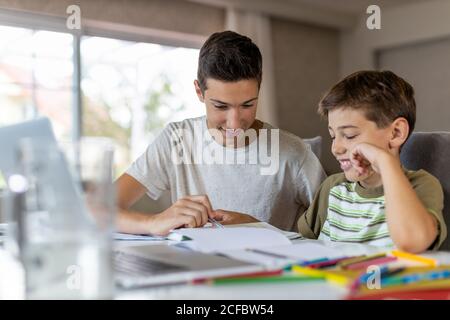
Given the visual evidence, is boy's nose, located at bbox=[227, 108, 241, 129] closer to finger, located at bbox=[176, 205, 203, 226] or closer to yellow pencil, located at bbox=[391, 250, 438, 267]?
finger, located at bbox=[176, 205, 203, 226]

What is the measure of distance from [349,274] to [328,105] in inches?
23.4

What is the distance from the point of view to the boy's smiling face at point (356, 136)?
3.84ft

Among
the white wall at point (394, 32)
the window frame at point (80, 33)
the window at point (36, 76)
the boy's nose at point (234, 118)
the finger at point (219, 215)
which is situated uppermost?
the white wall at point (394, 32)

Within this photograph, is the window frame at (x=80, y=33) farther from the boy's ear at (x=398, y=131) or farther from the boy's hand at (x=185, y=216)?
the boy's ear at (x=398, y=131)

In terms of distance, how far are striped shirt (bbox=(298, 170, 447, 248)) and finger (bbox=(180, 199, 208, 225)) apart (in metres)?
0.26

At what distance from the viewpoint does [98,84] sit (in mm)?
4762

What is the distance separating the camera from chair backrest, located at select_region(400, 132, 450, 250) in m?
1.20

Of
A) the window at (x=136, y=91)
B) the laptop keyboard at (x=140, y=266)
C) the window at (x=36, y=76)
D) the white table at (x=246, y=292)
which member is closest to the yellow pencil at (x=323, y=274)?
the white table at (x=246, y=292)

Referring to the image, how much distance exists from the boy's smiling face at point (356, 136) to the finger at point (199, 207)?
0.29 metres

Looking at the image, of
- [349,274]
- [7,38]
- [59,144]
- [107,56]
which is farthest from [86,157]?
[107,56]

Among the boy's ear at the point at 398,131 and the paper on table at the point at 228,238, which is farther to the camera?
the boy's ear at the point at 398,131

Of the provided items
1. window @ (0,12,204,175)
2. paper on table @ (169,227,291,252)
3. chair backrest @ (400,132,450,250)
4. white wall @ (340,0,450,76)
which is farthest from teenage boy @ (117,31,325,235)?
white wall @ (340,0,450,76)

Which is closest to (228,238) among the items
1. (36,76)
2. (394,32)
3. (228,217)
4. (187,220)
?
(187,220)
